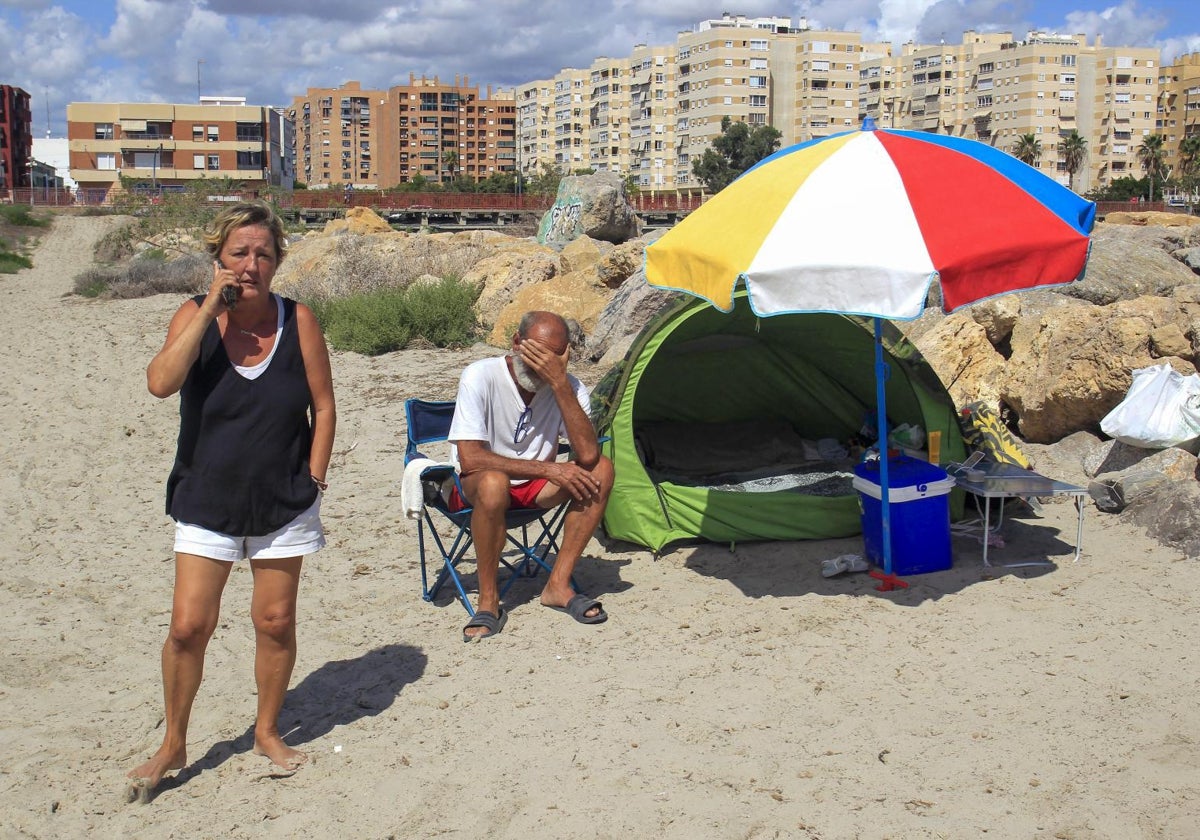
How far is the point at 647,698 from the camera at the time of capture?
3.99 metres

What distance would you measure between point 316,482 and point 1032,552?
373cm

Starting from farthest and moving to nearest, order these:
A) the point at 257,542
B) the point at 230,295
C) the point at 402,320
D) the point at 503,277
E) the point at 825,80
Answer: the point at 825,80 < the point at 503,277 < the point at 402,320 < the point at 257,542 < the point at 230,295

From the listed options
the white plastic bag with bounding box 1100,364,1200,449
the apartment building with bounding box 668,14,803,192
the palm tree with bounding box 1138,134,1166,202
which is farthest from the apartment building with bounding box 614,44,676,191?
the white plastic bag with bounding box 1100,364,1200,449

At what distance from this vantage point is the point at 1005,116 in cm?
9612

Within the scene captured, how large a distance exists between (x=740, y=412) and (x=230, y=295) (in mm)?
Answer: 4901

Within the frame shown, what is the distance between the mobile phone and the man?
146cm

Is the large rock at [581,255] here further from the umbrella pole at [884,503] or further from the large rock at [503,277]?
the umbrella pole at [884,503]

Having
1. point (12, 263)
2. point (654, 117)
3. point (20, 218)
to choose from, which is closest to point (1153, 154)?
point (654, 117)

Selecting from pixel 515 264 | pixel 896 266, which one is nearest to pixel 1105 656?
pixel 896 266

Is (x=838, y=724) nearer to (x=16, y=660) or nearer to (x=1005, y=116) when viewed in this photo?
(x=16, y=660)

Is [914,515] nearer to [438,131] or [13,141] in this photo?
[13,141]

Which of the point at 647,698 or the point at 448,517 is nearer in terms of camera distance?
the point at 647,698

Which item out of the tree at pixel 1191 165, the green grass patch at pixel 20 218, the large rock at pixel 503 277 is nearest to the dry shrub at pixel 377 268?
the large rock at pixel 503 277

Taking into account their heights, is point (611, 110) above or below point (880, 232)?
above
